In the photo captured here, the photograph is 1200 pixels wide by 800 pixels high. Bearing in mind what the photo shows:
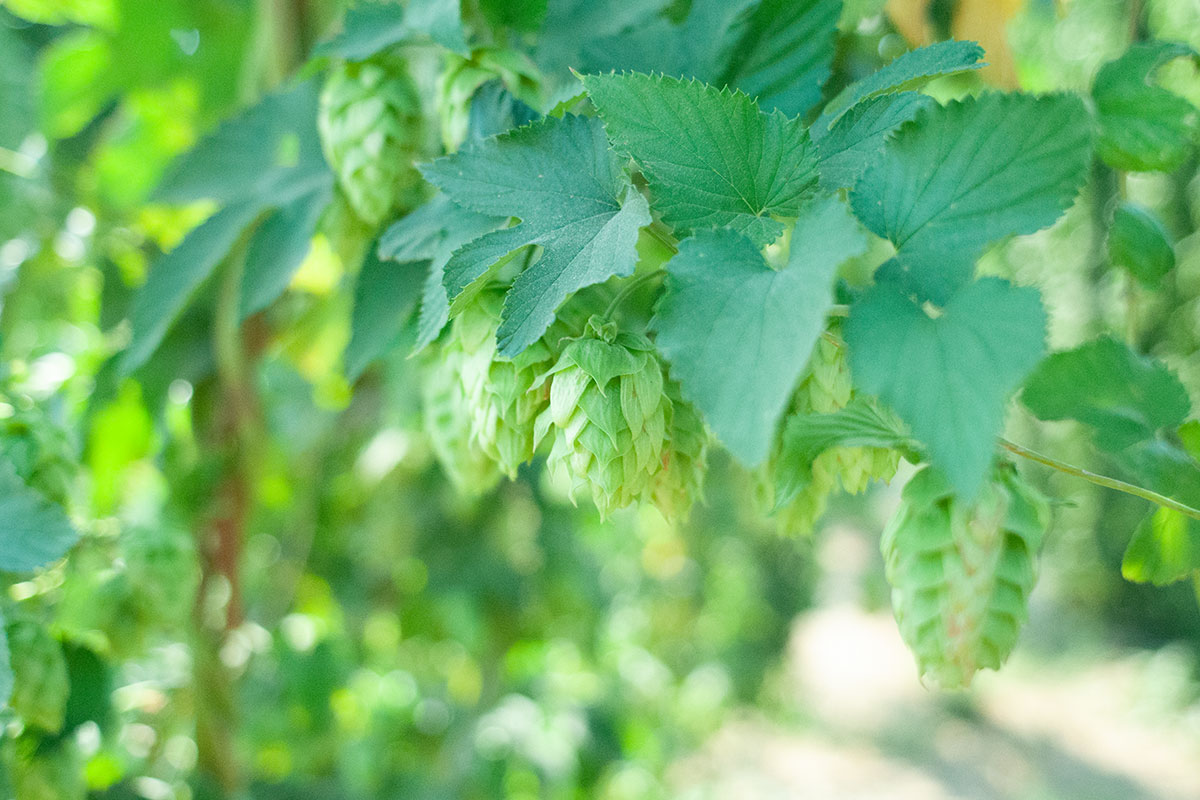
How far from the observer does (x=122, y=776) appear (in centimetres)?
75

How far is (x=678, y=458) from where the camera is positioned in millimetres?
375

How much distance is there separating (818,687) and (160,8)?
16.5 feet

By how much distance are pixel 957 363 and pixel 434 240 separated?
273mm

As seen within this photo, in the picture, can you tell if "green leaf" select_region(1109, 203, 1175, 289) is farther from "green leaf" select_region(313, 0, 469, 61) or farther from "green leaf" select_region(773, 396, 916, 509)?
"green leaf" select_region(313, 0, 469, 61)

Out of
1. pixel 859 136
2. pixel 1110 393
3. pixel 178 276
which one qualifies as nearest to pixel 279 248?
pixel 178 276

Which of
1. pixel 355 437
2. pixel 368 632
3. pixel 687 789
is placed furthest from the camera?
pixel 687 789

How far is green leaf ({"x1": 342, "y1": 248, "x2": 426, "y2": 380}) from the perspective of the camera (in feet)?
1.59

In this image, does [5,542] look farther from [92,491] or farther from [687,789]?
[687,789]

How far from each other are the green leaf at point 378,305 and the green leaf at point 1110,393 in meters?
0.36

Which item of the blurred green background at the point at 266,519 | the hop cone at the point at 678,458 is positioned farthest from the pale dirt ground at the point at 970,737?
the hop cone at the point at 678,458

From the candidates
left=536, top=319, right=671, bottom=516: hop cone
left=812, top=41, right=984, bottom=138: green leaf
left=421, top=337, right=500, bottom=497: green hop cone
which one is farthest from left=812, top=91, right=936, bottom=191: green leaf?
left=421, top=337, right=500, bottom=497: green hop cone

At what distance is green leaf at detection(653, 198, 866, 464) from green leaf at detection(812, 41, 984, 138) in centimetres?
9

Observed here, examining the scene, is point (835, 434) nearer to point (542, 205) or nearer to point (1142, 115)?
point (542, 205)

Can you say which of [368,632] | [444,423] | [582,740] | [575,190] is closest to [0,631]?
[444,423]
